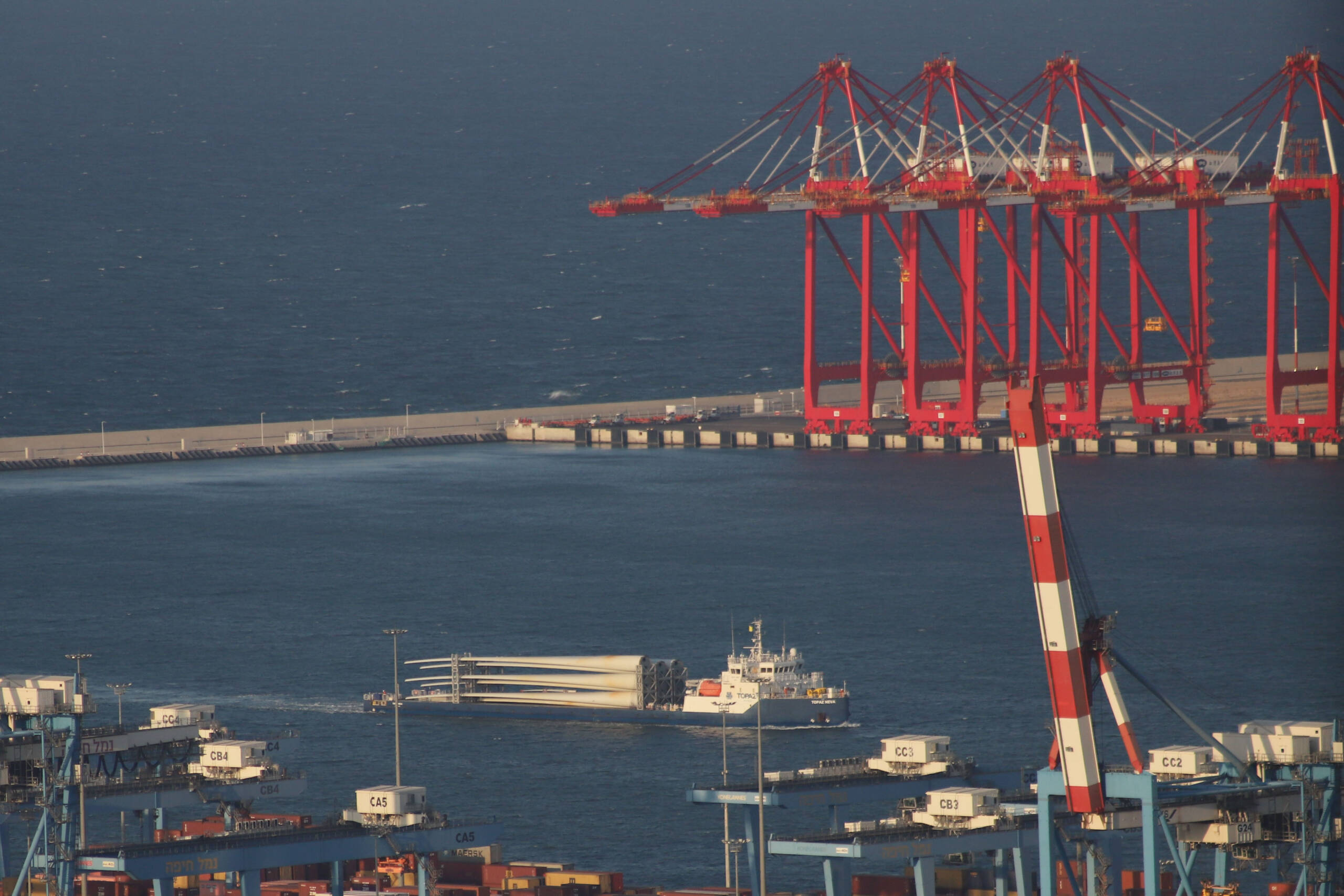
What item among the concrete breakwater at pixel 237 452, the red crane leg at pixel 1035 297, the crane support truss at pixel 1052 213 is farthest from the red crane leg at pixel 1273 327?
the concrete breakwater at pixel 237 452

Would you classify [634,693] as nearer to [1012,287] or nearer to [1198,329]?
[1198,329]

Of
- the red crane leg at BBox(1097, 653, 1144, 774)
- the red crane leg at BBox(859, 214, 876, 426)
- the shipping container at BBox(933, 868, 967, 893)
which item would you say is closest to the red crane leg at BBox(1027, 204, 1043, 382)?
the red crane leg at BBox(859, 214, 876, 426)

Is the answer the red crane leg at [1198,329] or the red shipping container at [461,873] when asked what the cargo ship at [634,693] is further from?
the red crane leg at [1198,329]

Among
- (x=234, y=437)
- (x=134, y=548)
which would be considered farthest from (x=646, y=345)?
(x=134, y=548)

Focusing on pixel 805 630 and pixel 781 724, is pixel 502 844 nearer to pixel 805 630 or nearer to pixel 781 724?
pixel 781 724

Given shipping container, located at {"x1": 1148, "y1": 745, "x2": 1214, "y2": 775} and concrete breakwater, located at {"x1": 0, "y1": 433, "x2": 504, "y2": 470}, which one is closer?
shipping container, located at {"x1": 1148, "y1": 745, "x2": 1214, "y2": 775}

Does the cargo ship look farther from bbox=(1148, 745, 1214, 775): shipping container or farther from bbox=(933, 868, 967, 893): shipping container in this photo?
bbox=(1148, 745, 1214, 775): shipping container

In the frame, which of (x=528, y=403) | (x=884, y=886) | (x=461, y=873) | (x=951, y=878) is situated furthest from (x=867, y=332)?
(x=951, y=878)
